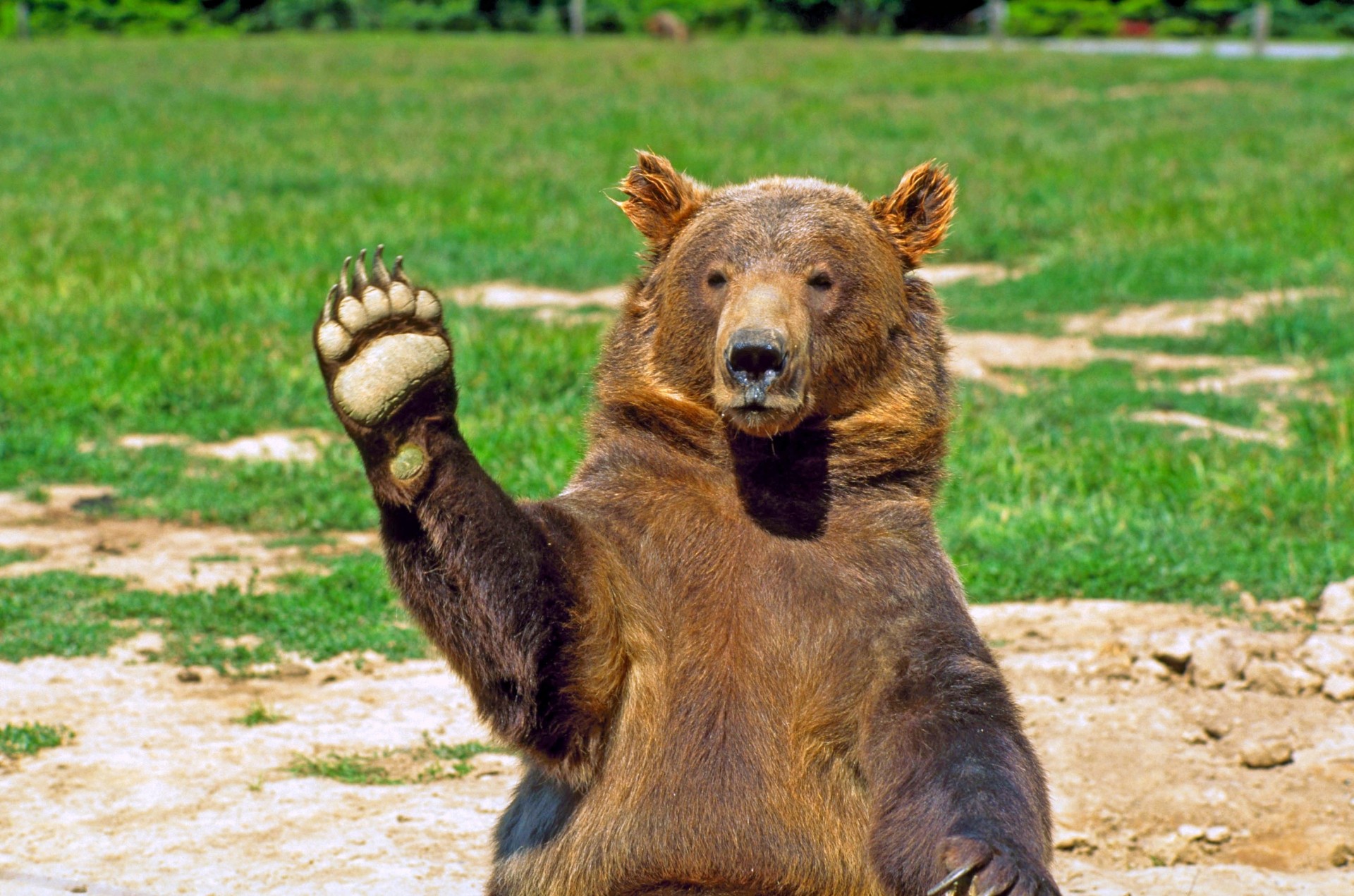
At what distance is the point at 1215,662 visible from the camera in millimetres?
5445

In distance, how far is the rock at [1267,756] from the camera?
4977 mm

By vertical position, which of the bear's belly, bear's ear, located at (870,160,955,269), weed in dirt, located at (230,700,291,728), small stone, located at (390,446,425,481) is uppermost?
bear's ear, located at (870,160,955,269)

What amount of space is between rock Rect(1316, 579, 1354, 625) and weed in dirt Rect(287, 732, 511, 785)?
2.93 m

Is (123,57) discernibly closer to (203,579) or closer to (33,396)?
(33,396)

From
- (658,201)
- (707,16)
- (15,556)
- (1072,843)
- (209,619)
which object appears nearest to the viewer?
(658,201)

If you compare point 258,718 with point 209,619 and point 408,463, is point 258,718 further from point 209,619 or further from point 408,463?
point 408,463

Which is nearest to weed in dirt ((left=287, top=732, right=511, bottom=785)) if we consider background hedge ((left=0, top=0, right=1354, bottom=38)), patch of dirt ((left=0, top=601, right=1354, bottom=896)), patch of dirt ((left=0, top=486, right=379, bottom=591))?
patch of dirt ((left=0, top=601, right=1354, bottom=896))

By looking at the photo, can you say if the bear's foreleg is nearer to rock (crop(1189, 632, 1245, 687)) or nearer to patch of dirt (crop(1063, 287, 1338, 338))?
rock (crop(1189, 632, 1245, 687))

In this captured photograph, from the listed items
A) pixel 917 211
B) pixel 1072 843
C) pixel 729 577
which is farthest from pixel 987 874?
pixel 1072 843

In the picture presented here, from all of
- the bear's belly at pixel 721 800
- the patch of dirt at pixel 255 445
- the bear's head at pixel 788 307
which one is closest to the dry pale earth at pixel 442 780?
the bear's belly at pixel 721 800

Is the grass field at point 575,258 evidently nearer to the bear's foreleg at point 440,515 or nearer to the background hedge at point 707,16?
the bear's foreleg at point 440,515

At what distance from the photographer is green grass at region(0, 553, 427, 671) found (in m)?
5.57

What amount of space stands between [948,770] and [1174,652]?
2719mm

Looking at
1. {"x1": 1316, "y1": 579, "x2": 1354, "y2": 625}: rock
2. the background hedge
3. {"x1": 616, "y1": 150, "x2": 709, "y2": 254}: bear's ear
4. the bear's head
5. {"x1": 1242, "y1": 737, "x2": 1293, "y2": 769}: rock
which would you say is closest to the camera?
the bear's head
